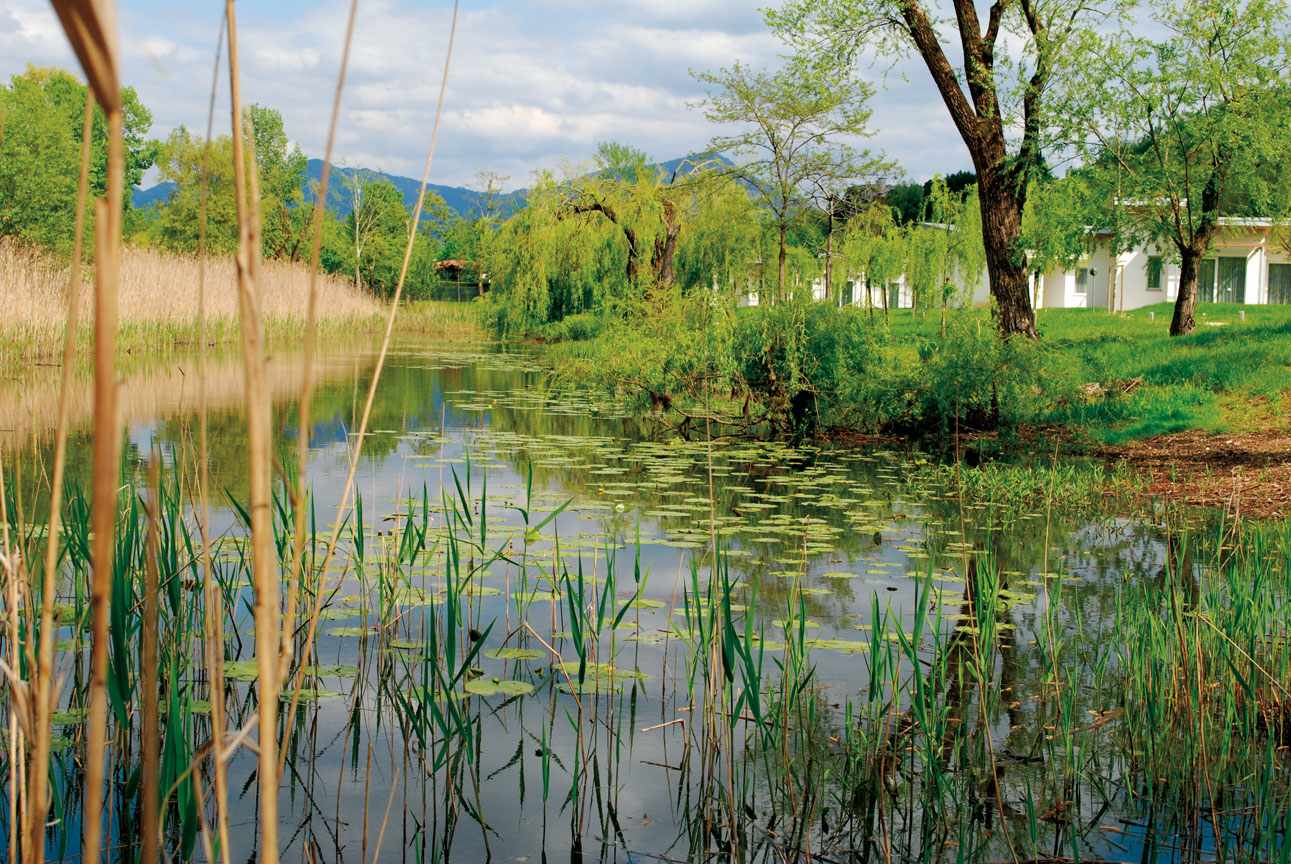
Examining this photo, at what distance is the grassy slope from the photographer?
35.7 ft

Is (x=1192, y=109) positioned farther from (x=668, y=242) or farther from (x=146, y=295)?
(x=146, y=295)

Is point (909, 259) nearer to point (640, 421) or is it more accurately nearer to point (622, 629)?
point (640, 421)

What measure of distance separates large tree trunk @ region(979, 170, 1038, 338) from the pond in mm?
6607

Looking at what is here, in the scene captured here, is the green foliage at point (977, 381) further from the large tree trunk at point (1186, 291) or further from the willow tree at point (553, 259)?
the willow tree at point (553, 259)

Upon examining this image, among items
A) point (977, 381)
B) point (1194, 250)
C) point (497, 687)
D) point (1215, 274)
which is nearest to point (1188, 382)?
point (977, 381)

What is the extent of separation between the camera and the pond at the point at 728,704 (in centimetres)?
288

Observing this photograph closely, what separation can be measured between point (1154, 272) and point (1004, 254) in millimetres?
22514

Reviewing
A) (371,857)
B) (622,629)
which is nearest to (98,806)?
(371,857)

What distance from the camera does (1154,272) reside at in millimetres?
32594

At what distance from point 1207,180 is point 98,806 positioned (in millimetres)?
18340

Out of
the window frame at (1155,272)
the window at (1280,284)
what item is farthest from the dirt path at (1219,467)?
the window at (1280,284)

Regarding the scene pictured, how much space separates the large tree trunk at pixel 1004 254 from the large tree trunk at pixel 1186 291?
5506mm

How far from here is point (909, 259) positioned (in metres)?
33.1

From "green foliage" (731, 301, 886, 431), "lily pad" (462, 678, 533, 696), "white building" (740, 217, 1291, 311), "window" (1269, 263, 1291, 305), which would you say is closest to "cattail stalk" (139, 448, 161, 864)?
"lily pad" (462, 678, 533, 696)
